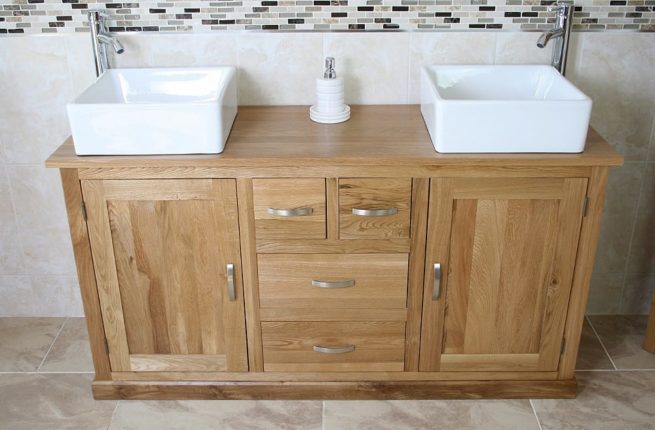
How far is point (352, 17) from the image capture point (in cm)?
207

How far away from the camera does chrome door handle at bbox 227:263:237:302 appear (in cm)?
190

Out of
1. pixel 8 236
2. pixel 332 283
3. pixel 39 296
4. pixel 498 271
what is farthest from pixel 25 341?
pixel 498 271

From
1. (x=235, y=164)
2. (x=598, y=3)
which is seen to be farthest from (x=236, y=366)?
(x=598, y=3)

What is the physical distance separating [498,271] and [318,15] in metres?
0.93

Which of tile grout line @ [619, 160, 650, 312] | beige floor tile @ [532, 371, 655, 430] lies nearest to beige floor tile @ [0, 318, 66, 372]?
beige floor tile @ [532, 371, 655, 430]

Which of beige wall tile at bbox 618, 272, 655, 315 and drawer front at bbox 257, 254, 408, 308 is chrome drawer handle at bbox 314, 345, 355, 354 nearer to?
drawer front at bbox 257, 254, 408, 308

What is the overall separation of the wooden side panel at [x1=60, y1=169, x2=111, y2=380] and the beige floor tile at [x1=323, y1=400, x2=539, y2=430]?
0.69 m

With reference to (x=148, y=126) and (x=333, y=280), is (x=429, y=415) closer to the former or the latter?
(x=333, y=280)

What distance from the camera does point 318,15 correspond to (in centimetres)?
207

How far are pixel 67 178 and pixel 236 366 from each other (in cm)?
73

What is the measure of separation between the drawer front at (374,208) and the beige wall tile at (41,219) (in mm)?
1073

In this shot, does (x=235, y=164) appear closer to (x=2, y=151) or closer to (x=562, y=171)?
(x=562, y=171)

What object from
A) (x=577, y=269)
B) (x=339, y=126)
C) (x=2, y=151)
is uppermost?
(x=339, y=126)

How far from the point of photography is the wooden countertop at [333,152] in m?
1.73
